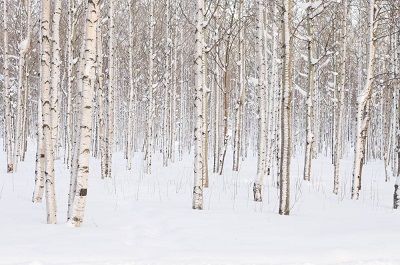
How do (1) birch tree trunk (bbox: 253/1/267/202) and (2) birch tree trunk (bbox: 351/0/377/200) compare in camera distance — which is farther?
(2) birch tree trunk (bbox: 351/0/377/200)

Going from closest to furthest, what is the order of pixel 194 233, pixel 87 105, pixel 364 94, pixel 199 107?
pixel 194 233 → pixel 87 105 → pixel 199 107 → pixel 364 94

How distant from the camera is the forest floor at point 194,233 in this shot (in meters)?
4.20

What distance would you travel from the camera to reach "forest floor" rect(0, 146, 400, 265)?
13.8 feet

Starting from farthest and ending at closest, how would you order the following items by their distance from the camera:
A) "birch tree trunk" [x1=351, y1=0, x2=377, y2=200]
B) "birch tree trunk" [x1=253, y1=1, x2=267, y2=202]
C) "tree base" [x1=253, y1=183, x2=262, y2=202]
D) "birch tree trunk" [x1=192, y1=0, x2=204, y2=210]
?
"birch tree trunk" [x1=351, y1=0, x2=377, y2=200] < "tree base" [x1=253, y1=183, x2=262, y2=202] < "birch tree trunk" [x1=253, y1=1, x2=267, y2=202] < "birch tree trunk" [x1=192, y1=0, x2=204, y2=210]

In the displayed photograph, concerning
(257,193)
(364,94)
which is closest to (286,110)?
(257,193)

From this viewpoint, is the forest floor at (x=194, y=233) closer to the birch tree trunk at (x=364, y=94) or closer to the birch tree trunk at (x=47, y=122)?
the birch tree trunk at (x=47, y=122)

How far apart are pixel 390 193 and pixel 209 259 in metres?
10.4

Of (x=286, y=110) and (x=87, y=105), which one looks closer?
(x=87, y=105)

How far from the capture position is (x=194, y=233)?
5637 millimetres

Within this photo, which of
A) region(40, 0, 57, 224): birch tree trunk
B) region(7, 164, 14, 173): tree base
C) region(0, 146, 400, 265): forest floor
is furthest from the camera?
region(7, 164, 14, 173): tree base

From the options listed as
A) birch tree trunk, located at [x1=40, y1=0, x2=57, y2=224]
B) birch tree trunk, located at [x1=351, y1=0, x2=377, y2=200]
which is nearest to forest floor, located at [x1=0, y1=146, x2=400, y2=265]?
birch tree trunk, located at [x1=40, y1=0, x2=57, y2=224]

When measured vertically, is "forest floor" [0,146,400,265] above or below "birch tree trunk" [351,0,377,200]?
below

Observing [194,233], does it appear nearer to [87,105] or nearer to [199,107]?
[87,105]

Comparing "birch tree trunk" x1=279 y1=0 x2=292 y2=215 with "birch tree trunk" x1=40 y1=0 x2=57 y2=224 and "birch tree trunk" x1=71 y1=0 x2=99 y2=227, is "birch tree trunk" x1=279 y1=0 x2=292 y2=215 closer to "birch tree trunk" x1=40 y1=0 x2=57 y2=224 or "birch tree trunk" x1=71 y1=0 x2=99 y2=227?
"birch tree trunk" x1=71 y1=0 x2=99 y2=227
